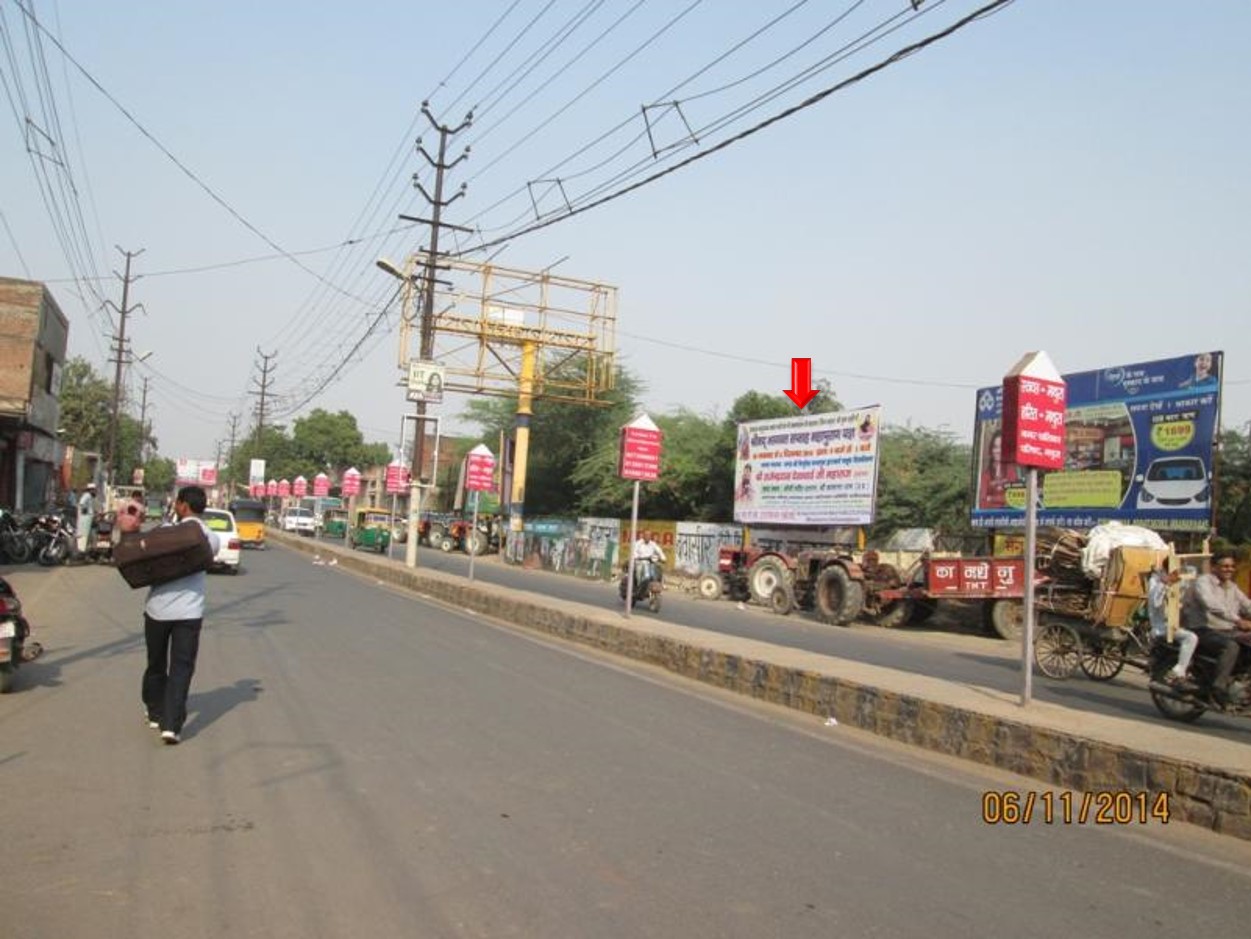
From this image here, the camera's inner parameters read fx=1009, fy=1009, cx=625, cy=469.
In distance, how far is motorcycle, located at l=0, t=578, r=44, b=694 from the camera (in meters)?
8.42

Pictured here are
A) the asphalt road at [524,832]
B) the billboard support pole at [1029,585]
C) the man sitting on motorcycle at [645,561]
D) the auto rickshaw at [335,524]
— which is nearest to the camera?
the asphalt road at [524,832]

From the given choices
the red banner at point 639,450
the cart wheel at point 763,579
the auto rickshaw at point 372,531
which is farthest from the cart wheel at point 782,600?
the auto rickshaw at point 372,531

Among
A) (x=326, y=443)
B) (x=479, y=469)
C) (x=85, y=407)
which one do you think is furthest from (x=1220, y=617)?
(x=326, y=443)

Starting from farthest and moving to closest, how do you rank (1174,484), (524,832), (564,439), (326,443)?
(326,443) → (564,439) → (1174,484) → (524,832)

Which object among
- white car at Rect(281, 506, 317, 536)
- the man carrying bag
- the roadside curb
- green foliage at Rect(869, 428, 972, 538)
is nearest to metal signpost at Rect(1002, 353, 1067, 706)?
the roadside curb

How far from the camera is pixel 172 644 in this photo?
7160mm

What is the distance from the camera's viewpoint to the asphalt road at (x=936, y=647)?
11133mm

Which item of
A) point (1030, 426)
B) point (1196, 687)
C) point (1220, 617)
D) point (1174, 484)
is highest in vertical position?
point (1174, 484)

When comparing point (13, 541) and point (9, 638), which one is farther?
point (13, 541)

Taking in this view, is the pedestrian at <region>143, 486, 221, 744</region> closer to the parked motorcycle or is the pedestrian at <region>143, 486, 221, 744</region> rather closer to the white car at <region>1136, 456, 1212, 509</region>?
the white car at <region>1136, 456, 1212, 509</region>

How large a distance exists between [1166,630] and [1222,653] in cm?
104

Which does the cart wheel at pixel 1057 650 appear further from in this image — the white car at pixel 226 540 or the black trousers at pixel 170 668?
the white car at pixel 226 540

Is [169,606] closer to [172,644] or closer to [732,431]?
[172,644]

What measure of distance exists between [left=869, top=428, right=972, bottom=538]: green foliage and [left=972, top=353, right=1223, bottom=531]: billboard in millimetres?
7688
